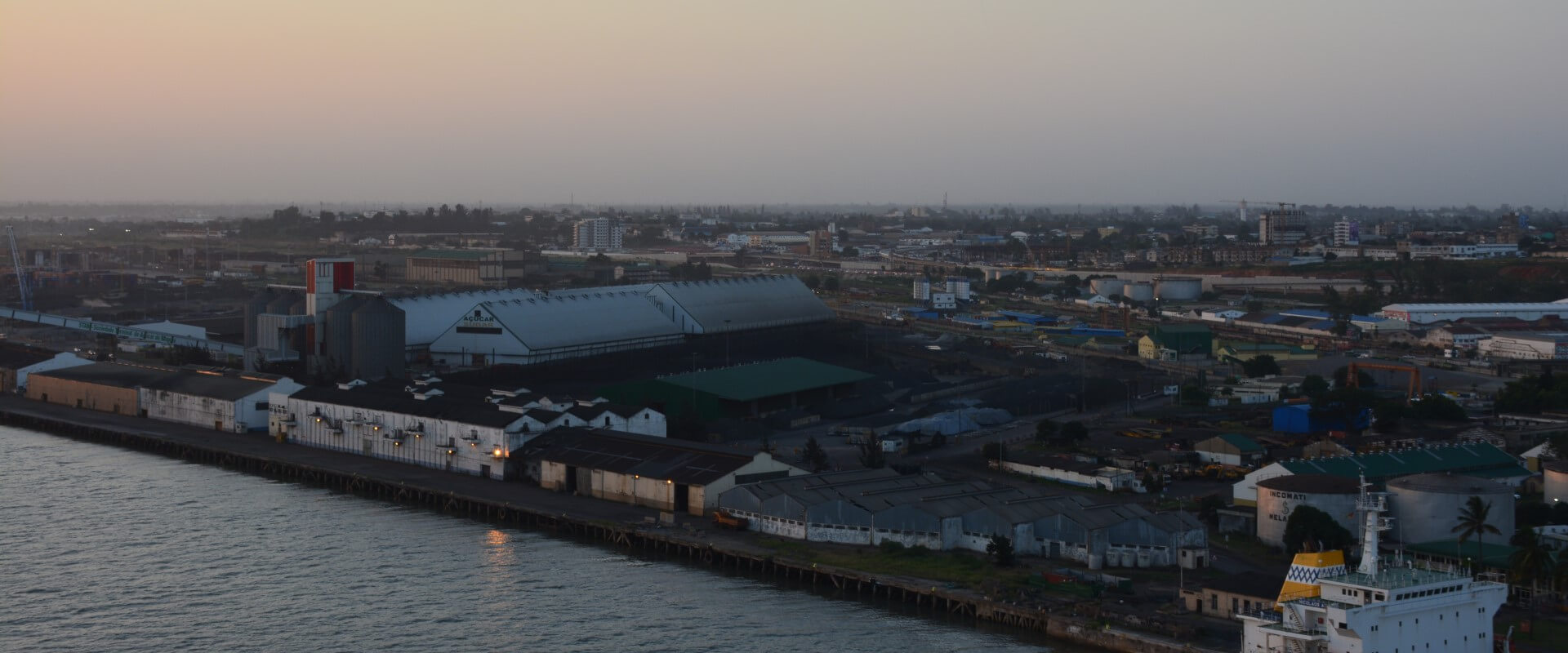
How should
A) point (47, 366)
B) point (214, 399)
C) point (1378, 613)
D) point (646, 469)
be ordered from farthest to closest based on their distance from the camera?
point (47, 366) → point (214, 399) → point (646, 469) → point (1378, 613)

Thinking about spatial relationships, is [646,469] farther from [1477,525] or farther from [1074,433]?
[1477,525]

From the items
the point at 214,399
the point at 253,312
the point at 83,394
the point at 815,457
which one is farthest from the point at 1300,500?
the point at 83,394

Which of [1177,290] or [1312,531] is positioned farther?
[1177,290]

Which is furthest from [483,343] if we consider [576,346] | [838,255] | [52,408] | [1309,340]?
[838,255]

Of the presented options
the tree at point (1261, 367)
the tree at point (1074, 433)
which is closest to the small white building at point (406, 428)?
the tree at point (1074, 433)

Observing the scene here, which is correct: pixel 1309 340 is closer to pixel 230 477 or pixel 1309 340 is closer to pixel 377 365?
pixel 377 365

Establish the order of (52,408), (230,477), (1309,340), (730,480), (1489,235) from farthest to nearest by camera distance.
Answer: (1489,235) → (1309,340) → (52,408) → (230,477) → (730,480)

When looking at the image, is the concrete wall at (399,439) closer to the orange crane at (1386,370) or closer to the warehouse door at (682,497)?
the warehouse door at (682,497)
